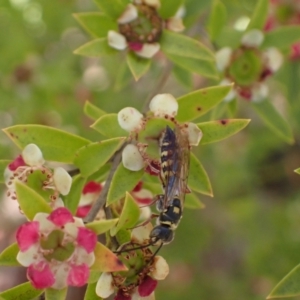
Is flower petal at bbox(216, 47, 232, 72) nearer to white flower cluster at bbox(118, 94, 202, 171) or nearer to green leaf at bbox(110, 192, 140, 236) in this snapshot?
white flower cluster at bbox(118, 94, 202, 171)

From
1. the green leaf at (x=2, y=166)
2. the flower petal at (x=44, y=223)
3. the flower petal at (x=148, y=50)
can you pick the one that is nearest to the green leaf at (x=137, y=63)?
the flower petal at (x=148, y=50)

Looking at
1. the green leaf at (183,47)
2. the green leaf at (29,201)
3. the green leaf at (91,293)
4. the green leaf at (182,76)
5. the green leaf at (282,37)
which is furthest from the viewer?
the green leaf at (182,76)

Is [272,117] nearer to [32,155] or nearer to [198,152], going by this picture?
[32,155]

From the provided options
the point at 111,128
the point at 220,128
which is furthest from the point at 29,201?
the point at 220,128

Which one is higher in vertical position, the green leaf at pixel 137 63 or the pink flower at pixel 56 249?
the green leaf at pixel 137 63

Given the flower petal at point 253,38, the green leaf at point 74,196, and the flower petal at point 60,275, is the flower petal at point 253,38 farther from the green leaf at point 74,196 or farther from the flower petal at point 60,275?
the flower petal at point 60,275

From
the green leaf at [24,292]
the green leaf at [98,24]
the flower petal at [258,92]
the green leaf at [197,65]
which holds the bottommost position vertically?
the green leaf at [24,292]
